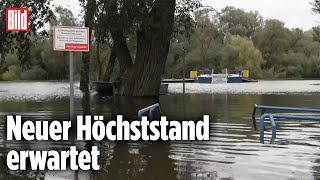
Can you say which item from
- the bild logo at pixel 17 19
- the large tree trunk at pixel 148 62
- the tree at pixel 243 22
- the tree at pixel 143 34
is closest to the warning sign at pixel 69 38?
the bild logo at pixel 17 19

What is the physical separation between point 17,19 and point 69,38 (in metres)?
15.1

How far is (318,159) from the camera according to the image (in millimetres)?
7352

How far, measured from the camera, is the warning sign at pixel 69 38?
670cm

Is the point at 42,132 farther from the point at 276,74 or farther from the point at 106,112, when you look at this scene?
the point at 276,74

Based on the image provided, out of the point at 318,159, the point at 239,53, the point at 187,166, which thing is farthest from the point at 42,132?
the point at 239,53

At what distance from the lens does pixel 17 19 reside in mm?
20797

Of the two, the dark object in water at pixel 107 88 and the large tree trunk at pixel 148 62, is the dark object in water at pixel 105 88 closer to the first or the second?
the dark object in water at pixel 107 88

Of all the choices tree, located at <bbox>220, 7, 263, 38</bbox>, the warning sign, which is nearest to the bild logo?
the warning sign

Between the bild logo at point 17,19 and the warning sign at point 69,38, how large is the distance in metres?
13.5

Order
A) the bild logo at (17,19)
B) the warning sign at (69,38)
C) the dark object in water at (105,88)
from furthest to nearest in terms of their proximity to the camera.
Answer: the dark object in water at (105,88)
the bild logo at (17,19)
the warning sign at (69,38)

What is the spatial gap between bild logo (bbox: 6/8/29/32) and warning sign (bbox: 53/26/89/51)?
1355 centimetres

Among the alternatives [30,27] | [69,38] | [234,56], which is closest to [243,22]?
[234,56]

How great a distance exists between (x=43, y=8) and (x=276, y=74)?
59.2 meters

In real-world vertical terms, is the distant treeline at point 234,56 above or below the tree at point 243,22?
below
